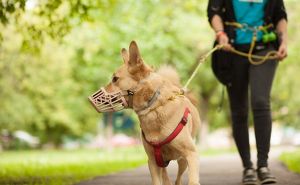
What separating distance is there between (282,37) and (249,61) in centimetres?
55

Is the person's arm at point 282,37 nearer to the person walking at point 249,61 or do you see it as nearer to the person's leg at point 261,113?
the person walking at point 249,61

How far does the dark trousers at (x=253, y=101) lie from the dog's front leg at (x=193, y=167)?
5.91 ft

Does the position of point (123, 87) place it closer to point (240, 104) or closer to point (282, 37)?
point (240, 104)

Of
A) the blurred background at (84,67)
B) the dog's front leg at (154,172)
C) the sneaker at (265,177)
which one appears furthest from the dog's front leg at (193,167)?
the blurred background at (84,67)

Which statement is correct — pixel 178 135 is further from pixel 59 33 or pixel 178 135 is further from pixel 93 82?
pixel 93 82

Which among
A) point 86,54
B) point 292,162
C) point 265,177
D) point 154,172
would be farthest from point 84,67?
point 154,172

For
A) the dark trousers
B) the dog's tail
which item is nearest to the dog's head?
the dog's tail

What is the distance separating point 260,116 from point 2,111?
3276 centimetres

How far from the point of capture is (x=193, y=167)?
5242mm

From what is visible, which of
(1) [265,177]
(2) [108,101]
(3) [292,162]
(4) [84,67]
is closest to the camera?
(2) [108,101]

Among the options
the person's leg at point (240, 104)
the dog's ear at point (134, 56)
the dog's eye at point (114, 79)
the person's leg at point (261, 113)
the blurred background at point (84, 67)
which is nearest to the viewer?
the dog's ear at point (134, 56)

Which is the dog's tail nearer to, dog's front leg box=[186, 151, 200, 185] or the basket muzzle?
the basket muzzle

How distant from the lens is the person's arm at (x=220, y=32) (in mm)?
7023

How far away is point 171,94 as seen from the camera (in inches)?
212
